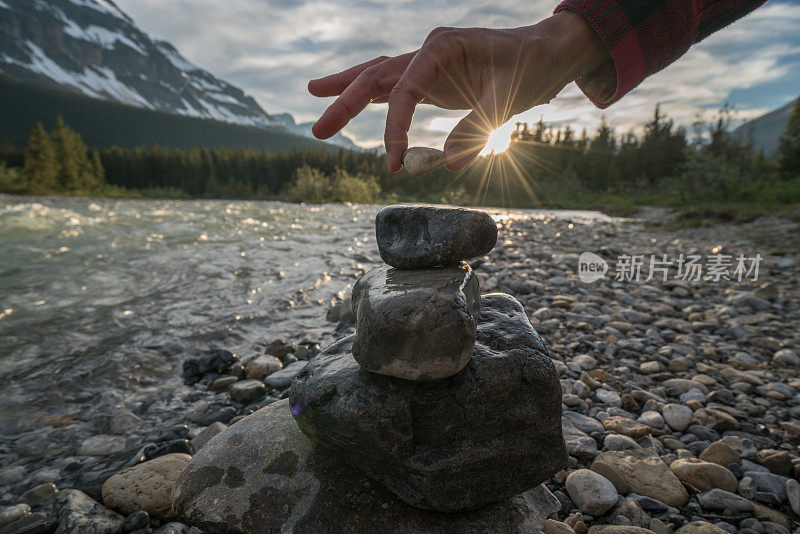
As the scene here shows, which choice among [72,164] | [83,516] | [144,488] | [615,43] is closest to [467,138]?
[615,43]

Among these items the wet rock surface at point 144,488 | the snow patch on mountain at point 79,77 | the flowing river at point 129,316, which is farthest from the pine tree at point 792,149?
the snow patch on mountain at point 79,77

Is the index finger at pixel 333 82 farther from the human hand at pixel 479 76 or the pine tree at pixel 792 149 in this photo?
the pine tree at pixel 792 149

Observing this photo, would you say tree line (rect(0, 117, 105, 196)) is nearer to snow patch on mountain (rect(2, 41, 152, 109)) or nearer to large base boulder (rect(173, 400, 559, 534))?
large base boulder (rect(173, 400, 559, 534))

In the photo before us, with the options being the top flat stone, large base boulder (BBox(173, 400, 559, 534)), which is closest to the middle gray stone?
the top flat stone

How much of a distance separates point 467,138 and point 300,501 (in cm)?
199

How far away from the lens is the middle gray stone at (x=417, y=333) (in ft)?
4.73

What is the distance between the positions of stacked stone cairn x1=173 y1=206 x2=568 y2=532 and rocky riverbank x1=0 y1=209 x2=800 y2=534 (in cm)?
3

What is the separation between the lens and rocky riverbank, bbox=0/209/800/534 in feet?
5.85

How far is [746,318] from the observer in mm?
4582

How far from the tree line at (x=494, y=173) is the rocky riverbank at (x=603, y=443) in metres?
12.3

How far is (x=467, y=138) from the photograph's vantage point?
1.90 m

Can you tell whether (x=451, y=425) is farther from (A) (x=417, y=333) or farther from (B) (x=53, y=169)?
(B) (x=53, y=169)

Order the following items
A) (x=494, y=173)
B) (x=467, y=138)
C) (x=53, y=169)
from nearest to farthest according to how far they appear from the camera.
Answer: (x=467, y=138)
(x=494, y=173)
(x=53, y=169)

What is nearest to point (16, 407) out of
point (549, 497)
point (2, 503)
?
point (2, 503)
